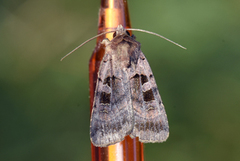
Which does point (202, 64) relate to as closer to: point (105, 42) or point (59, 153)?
point (59, 153)

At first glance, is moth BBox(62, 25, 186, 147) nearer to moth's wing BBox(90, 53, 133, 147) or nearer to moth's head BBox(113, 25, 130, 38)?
moth's wing BBox(90, 53, 133, 147)

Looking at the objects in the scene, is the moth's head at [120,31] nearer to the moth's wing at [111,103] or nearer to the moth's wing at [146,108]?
the moth's wing at [111,103]

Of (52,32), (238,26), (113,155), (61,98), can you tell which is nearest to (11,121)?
(61,98)

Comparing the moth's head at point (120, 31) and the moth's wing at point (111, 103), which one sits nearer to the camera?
the moth's head at point (120, 31)

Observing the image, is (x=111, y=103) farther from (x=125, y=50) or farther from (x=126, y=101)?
(x=125, y=50)

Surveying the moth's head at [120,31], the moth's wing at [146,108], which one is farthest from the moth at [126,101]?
the moth's head at [120,31]

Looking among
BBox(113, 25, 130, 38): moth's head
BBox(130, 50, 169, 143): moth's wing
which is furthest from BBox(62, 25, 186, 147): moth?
BBox(113, 25, 130, 38): moth's head

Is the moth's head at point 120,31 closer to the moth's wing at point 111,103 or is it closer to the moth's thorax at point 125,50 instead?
the moth's thorax at point 125,50

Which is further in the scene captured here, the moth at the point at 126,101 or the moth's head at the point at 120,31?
the moth at the point at 126,101

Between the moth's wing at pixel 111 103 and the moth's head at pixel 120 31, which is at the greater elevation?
the moth's head at pixel 120 31
